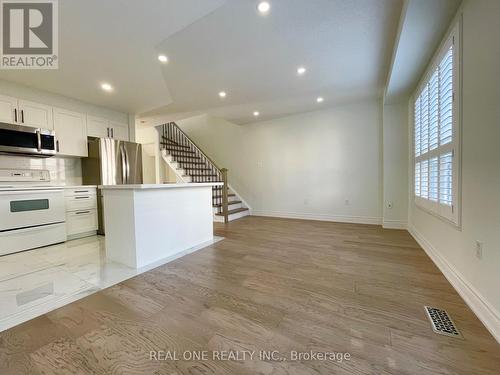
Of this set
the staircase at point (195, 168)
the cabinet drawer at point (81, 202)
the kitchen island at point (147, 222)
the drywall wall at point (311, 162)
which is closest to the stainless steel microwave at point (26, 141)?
the cabinet drawer at point (81, 202)

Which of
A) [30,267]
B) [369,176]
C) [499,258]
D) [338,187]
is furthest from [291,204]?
[30,267]

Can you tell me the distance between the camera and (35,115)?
11.1 ft

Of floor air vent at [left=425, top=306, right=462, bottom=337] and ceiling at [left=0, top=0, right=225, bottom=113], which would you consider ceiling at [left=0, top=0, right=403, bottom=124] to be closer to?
ceiling at [left=0, top=0, right=225, bottom=113]

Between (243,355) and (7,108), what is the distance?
4523 mm

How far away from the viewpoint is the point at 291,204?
5.42 meters

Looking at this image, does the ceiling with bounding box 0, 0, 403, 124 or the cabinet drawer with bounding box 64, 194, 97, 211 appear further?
the cabinet drawer with bounding box 64, 194, 97, 211

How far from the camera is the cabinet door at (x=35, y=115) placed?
326 cm

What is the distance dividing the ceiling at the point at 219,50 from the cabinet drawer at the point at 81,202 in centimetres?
177

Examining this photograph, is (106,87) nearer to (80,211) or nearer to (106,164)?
(106,164)

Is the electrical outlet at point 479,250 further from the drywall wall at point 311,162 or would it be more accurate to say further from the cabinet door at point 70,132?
the cabinet door at point 70,132

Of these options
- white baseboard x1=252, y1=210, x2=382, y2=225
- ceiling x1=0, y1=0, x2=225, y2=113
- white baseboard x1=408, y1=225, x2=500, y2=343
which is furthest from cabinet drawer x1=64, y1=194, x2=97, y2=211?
white baseboard x1=408, y1=225, x2=500, y2=343

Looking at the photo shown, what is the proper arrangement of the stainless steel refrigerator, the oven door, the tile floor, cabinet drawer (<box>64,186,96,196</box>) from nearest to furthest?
the tile floor, the oven door, cabinet drawer (<box>64,186,96,196</box>), the stainless steel refrigerator

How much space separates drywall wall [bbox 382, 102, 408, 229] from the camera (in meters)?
3.94

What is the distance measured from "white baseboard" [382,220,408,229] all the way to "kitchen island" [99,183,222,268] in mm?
3618
